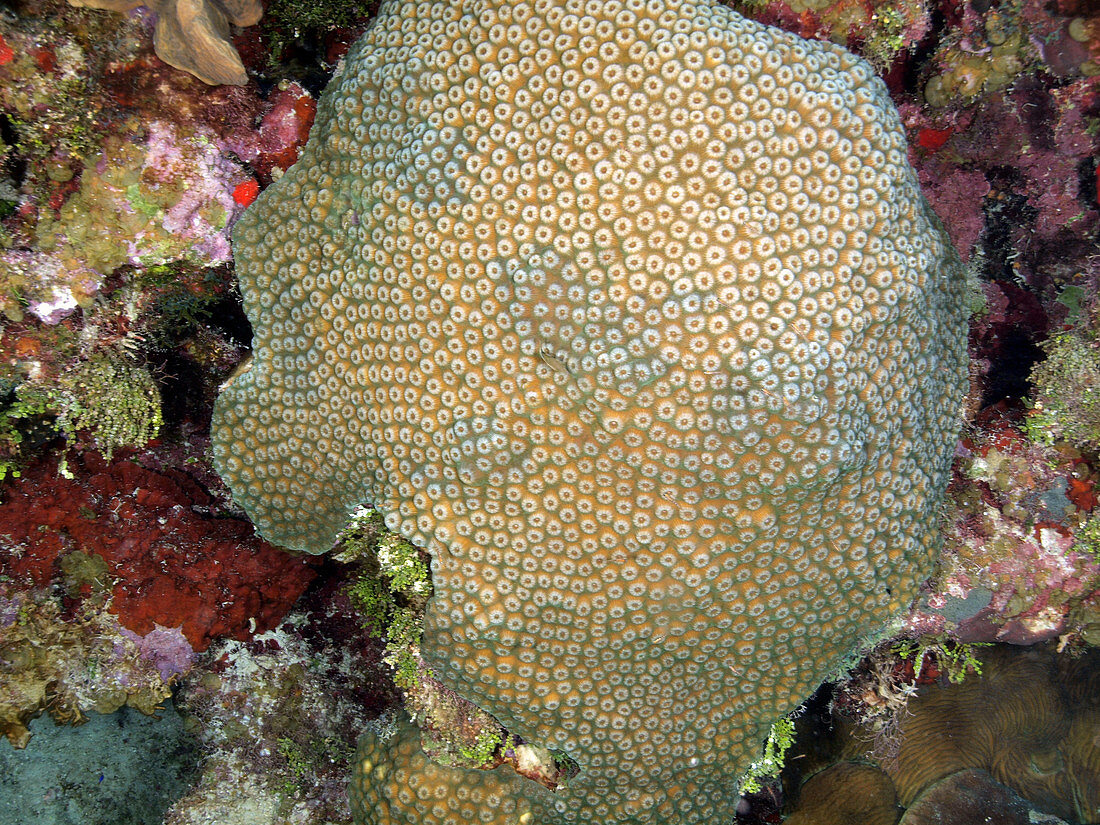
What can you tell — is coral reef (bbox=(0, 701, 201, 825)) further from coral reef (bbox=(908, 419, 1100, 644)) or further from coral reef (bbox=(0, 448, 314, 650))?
coral reef (bbox=(908, 419, 1100, 644))

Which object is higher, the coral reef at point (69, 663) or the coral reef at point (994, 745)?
the coral reef at point (994, 745)

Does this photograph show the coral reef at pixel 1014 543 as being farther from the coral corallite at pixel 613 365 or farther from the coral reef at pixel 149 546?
the coral reef at pixel 149 546

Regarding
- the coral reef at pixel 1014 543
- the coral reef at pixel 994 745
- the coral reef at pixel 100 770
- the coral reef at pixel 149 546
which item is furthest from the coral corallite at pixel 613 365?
the coral reef at pixel 100 770

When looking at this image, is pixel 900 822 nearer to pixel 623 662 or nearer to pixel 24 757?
pixel 623 662

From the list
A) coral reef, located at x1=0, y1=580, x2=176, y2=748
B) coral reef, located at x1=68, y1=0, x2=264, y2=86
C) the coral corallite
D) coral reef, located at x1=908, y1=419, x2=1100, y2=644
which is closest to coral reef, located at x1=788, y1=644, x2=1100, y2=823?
coral reef, located at x1=908, y1=419, x2=1100, y2=644

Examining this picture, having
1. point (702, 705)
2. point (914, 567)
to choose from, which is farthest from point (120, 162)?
point (914, 567)

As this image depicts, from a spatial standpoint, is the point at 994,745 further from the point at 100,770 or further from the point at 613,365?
the point at 100,770

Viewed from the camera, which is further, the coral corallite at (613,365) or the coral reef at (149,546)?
the coral reef at (149,546)
